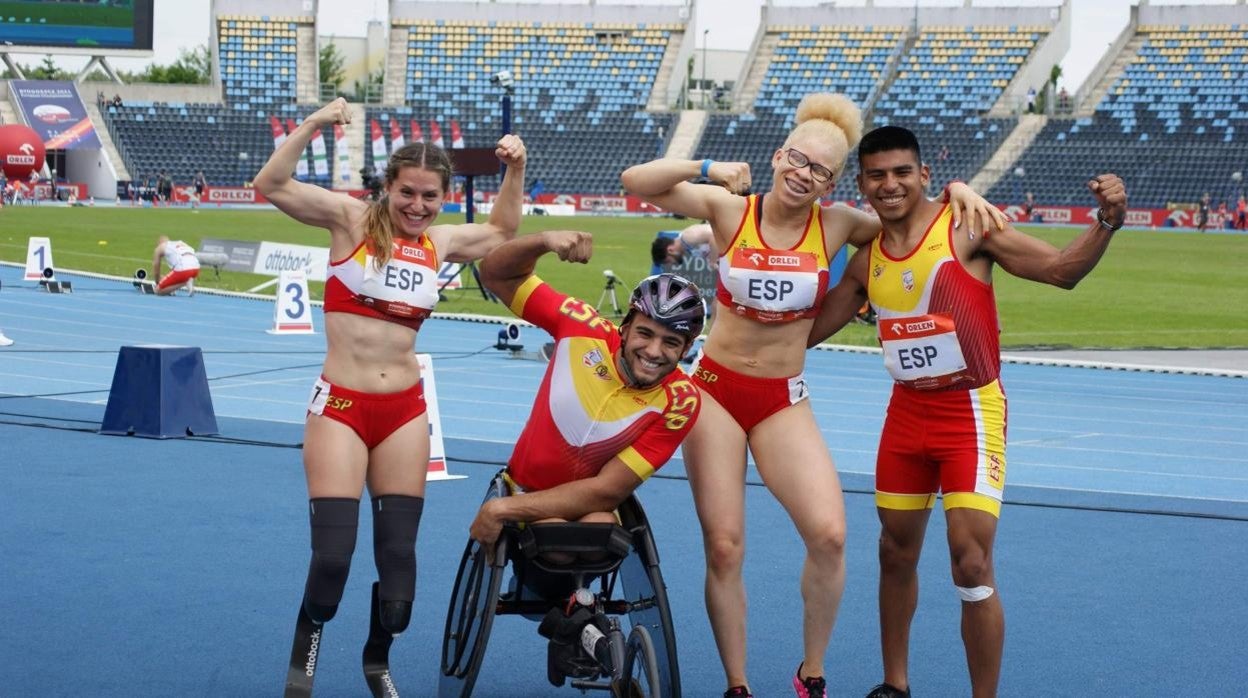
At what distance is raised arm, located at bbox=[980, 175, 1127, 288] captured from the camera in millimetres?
4891

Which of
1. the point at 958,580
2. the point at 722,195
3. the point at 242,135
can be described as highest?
the point at 722,195

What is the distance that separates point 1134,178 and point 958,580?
57.4 metres

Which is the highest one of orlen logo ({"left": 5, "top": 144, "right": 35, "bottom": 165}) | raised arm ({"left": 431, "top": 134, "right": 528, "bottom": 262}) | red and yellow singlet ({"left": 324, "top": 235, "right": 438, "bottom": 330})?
raised arm ({"left": 431, "top": 134, "right": 528, "bottom": 262})

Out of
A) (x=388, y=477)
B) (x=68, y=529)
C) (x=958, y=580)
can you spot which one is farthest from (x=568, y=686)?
(x=68, y=529)

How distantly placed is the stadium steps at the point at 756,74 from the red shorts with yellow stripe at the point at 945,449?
6430cm

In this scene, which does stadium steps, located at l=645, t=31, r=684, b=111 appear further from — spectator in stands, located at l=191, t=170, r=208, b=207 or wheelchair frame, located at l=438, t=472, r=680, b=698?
wheelchair frame, located at l=438, t=472, r=680, b=698

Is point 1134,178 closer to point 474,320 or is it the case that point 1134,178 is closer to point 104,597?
point 474,320

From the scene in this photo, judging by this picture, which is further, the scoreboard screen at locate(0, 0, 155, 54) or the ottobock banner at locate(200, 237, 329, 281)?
the scoreboard screen at locate(0, 0, 155, 54)

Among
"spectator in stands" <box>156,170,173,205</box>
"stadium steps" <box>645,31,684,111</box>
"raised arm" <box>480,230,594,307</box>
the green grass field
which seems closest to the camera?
"raised arm" <box>480,230,594,307</box>

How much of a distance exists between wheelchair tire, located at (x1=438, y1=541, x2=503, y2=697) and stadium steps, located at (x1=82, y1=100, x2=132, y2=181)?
62276 millimetres

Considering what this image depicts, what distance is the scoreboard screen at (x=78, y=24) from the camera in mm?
59844

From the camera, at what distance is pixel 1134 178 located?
58.9 meters

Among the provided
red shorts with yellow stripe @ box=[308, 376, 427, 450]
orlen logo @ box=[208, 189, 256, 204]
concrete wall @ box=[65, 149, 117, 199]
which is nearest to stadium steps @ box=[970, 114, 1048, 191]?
orlen logo @ box=[208, 189, 256, 204]

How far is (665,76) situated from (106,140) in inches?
997
